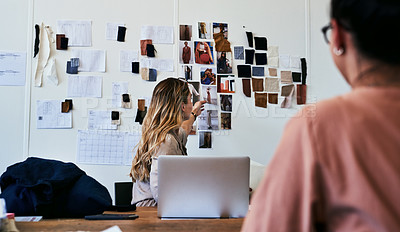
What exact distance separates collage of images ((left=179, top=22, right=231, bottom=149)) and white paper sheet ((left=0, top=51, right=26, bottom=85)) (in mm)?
1331

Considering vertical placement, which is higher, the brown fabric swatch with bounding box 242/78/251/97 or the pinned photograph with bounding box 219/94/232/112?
the brown fabric swatch with bounding box 242/78/251/97

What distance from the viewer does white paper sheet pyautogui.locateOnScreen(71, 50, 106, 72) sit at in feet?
10.6

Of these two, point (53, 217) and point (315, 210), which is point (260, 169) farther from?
point (315, 210)

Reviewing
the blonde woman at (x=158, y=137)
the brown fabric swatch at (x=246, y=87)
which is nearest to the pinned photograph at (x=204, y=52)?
the brown fabric swatch at (x=246, y=87)

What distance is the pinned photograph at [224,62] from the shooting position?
3379mm

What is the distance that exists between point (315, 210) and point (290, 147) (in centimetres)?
11

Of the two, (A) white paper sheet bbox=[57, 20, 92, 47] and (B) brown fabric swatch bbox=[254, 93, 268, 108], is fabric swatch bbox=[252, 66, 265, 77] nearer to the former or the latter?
(B) brown fabric swatch bbox=[254, 93, 268, 108]

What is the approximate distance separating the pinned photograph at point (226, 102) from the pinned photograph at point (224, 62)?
22 centimetres

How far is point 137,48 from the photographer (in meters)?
3.29

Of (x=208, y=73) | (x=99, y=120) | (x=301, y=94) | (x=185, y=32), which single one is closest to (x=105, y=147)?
(x=99, y=120)

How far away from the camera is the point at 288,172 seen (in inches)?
24.3

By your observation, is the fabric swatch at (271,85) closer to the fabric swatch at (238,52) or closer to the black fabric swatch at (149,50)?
the fabric swatch at (238,52)

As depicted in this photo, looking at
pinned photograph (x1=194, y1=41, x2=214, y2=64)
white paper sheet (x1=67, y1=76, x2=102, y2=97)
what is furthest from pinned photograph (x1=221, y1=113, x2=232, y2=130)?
white paper sheet (x1=67, y1=76, x2=102, y2=97)

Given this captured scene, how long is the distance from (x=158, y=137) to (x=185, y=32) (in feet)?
4.30
